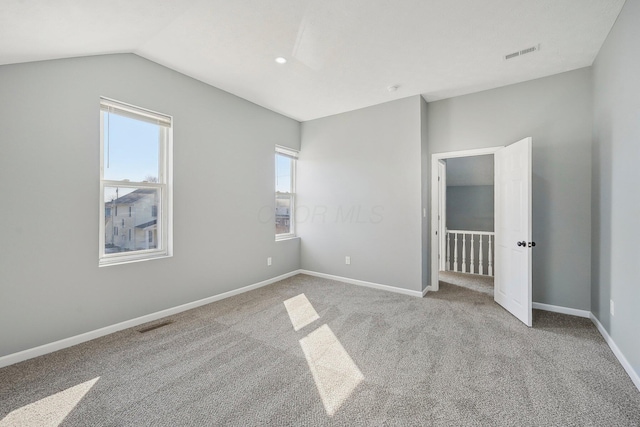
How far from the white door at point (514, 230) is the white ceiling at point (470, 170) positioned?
6.95ft

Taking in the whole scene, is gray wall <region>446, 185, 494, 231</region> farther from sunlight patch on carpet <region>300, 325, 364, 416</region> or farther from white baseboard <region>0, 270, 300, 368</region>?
white baseboard <region>0, 270, 300, 368</region>

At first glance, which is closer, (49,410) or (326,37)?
(49,410)

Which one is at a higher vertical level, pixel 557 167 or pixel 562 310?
pixel 557 167

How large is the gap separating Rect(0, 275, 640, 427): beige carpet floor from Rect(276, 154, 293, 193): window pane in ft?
7.84

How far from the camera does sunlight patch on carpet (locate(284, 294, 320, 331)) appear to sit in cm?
289

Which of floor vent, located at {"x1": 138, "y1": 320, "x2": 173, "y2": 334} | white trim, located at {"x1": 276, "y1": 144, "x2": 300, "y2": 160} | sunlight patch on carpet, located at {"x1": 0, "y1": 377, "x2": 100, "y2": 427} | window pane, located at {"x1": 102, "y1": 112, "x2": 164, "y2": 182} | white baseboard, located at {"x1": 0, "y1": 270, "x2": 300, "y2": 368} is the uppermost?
white trim, located at {"x1": 276, "y1": 144, "x2": 300, "y2": 160}

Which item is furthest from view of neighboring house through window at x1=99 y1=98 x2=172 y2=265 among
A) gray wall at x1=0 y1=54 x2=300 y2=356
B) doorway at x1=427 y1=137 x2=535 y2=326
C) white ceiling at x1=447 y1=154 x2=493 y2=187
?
white ceiling at x1=447 y1=154 x2=493 y2=187

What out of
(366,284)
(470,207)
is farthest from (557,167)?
(470,207)

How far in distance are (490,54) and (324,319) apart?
131 inches

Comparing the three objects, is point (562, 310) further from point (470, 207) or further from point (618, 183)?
point (470, 207)

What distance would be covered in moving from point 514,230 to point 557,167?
36.4 inches

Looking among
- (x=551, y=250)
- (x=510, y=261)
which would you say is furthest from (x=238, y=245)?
(x=551, y=250)

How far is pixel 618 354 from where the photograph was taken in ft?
7.07

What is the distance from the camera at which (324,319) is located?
2.97 m
